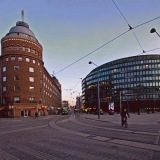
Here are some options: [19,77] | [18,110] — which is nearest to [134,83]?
[19,77]

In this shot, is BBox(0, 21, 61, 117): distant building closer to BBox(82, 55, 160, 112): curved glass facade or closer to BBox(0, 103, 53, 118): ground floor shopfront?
BBox(0, 103, 53, 118): ground floor shopfront

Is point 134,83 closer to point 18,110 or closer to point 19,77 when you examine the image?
point 19,77

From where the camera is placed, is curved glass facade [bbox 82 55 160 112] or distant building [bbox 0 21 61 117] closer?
distant building [bbox 0 21 61 117]

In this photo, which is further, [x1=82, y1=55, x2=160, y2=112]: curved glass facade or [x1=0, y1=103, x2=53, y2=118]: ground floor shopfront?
[x1=82, y1=55, x2=160, y2=112]: curved glass facade

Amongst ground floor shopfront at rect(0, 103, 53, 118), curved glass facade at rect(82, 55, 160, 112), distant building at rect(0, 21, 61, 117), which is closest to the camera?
ground floor shopfront at rect(0, 103, 53, 118)

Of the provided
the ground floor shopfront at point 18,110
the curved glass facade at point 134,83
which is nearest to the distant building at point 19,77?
the ground floor shopfront at point 18,110

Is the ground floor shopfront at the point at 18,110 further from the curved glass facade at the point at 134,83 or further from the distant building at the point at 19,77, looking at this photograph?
the curved glass facade at the point at 134,83

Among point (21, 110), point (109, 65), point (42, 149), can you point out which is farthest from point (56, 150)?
point (109, 65)

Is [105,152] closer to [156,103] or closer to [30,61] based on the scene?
[30,61]

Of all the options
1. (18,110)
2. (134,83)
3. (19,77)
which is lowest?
(18,110)

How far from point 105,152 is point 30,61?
1861 inches

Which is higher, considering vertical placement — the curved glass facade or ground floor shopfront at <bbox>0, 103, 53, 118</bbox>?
the curved glass facade

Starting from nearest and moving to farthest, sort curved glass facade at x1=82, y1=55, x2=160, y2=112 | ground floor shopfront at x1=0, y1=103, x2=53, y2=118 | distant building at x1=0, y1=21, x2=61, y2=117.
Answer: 1. ground floor shopfront at x1=0, y1=103, x2=53, y2=118
2. distant building at x1=0, y1=21, x2=61, y2=117
3. curved glass facade at x1=82, y1=55, x2=160, y2=112

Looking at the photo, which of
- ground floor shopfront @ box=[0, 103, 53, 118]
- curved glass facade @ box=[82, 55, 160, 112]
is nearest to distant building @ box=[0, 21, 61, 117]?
ground floor shopfront @ box=[0, 103, 53, 118]
